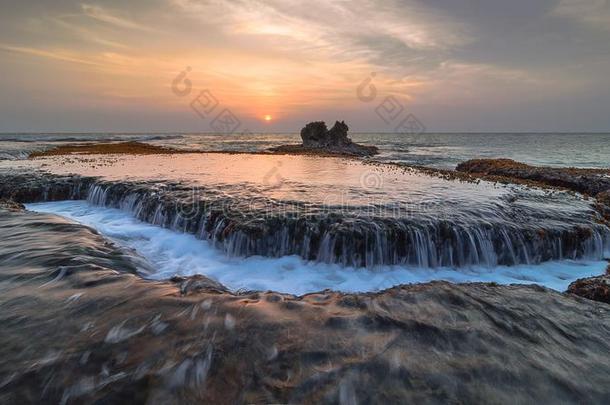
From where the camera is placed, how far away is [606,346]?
411cm

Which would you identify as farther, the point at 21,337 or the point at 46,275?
the point at 46,275

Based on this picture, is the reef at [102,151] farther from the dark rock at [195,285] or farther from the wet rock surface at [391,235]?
the dark rock at [195,285]

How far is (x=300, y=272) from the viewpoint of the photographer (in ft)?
29.6

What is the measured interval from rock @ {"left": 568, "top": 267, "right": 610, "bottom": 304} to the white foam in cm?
272

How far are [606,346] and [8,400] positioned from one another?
668 cm

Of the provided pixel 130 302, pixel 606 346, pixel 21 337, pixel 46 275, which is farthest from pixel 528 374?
pixel 46 275

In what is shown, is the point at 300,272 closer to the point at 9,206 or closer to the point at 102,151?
the point at 9,206

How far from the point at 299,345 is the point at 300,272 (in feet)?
16.6

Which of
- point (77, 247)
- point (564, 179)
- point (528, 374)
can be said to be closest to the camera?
point (528, 374)

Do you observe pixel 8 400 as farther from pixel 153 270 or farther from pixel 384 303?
pixel 153 270

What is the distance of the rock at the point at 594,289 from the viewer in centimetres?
552

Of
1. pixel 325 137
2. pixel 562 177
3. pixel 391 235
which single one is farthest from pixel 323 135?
pixel 391 235

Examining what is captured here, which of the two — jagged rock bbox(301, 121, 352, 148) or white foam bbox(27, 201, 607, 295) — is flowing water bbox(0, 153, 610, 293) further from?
jagged rock bbox(301, 121, 352, 148)

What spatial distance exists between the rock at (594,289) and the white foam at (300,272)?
2.72m
